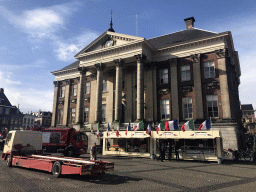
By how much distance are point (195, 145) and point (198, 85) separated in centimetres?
1028

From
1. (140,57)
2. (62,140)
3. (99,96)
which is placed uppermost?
(140,57)

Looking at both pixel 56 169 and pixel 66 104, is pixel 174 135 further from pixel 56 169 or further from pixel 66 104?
pixel 66 104

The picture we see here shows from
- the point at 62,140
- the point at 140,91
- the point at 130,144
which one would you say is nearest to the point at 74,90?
the point at 140,91

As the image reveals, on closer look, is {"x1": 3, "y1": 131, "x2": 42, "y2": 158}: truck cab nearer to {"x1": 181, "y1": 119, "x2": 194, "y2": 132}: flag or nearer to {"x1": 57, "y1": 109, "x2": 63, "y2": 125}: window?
{"x1": 181, "y1": 119, "x2": 194, "y2": 132}: flag

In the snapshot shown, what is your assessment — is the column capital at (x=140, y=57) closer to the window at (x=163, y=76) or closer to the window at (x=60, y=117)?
the window at (x=163, y=76)

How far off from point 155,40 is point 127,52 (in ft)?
33.0

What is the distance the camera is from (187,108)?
93.1ft

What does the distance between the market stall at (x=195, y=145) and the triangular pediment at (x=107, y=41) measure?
15819mm

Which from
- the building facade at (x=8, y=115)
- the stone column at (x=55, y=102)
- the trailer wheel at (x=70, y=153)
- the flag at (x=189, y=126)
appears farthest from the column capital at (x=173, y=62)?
the building facade at (x=8, y=115)

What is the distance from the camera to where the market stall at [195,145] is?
18.0m

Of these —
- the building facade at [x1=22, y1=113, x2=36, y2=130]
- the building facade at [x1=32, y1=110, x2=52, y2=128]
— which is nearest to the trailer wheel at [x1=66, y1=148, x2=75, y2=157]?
the building facade at [x1=32, y1=110, x2=52, y2=128]

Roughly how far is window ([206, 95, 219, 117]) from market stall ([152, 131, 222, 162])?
23.7 feet

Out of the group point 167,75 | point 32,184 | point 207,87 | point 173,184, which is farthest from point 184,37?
point 32,184

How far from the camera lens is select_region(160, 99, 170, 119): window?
29.6 metres
